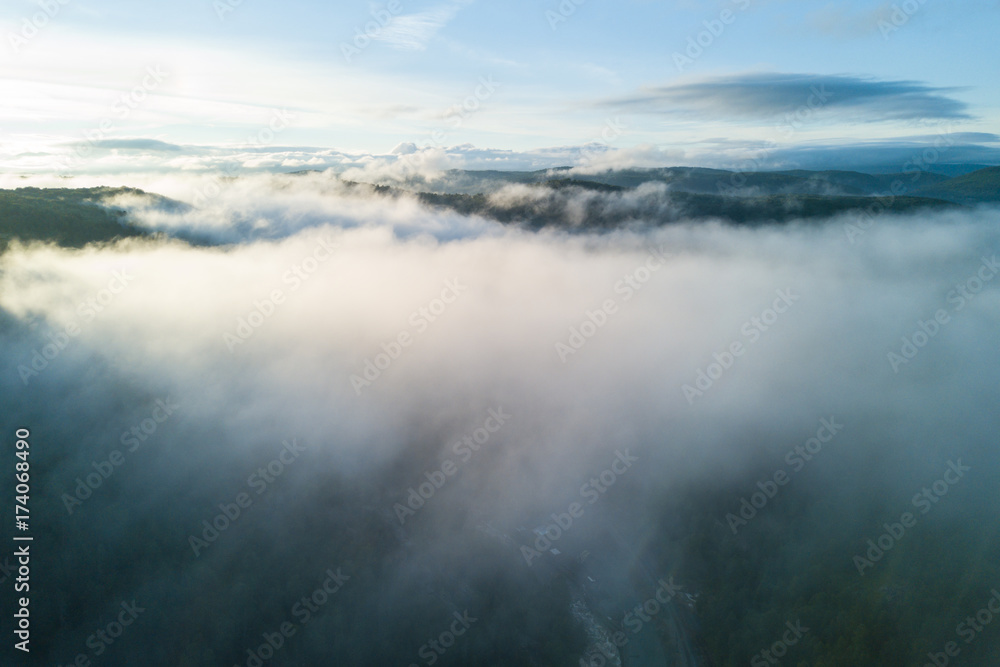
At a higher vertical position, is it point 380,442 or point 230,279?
point 230,279

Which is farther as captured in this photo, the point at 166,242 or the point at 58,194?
the point at 166,242

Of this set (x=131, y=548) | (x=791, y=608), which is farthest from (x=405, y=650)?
(x=791, y=608)

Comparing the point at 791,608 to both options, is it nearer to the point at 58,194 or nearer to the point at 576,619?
the point at 576,619

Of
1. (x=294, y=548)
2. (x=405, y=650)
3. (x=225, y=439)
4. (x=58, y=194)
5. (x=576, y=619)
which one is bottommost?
(x=576, y=619)

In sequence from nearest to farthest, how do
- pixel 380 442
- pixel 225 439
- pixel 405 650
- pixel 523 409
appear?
pixel 405 650, pixel 225 439, pixel 380 442, pixel 523 409

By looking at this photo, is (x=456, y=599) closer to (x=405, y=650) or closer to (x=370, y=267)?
(x=405, y=650)

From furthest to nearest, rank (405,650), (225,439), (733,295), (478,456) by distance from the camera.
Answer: (733,295) → (478,456) → (225,439) → (405,650)

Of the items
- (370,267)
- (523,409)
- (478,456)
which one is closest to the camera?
(478,456)

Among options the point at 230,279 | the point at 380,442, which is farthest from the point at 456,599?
the point at 230,279

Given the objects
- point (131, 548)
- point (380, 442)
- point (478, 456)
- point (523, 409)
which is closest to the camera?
point (131, 548)
